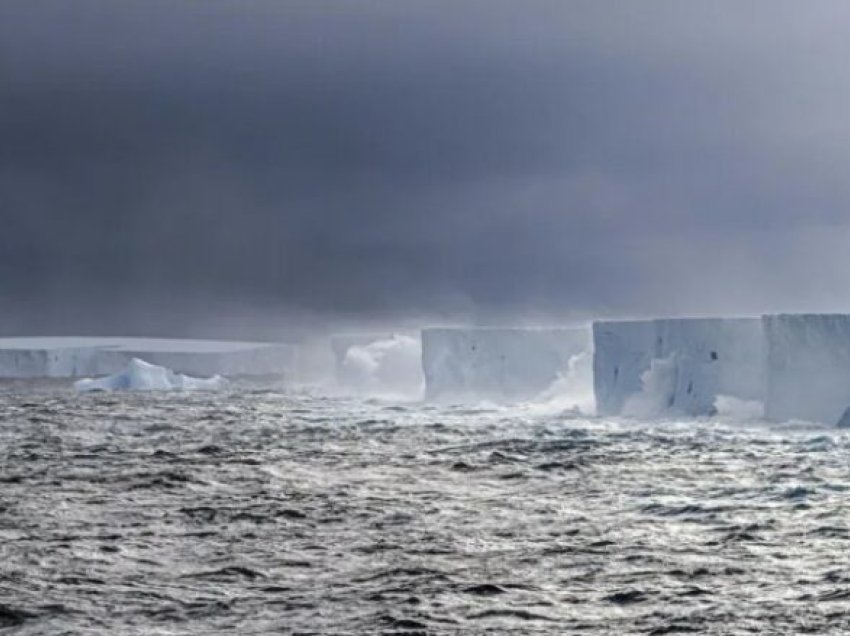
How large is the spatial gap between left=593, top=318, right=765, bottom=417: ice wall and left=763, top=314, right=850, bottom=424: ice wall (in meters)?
1.95

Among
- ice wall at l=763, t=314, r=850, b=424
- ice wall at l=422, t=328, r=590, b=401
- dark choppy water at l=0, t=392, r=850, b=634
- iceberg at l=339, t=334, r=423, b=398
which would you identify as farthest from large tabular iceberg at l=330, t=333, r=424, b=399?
dark choppy water at l=0, t=392, r=850, b=634

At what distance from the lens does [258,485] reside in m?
15.6

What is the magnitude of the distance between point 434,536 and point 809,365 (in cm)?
1273

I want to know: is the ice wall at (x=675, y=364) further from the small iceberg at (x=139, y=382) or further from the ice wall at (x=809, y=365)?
the small iceberg at (x=139, y=382)

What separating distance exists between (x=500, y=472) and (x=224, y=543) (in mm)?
6836

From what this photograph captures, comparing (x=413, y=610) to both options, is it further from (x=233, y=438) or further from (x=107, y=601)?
(x=233, y=438)

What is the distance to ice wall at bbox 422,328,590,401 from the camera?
1401 inches

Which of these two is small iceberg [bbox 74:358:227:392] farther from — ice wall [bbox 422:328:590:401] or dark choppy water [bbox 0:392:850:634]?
dark choppy water [bbox 0:392:850:634]

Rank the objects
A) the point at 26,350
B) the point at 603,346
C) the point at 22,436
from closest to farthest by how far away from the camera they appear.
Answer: the point at 22,436
the point at 603,346
the point at 26,350

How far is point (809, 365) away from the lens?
72.6 feet

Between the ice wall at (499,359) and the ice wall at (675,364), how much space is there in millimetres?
6830

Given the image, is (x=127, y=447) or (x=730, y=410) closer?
(x=127, y=447)

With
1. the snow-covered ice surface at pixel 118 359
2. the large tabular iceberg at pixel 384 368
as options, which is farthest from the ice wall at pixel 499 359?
the snow-covered ice surface at pixel 118 359

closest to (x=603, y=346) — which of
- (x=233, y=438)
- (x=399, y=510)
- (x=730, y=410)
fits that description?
(x=730, y=410)
